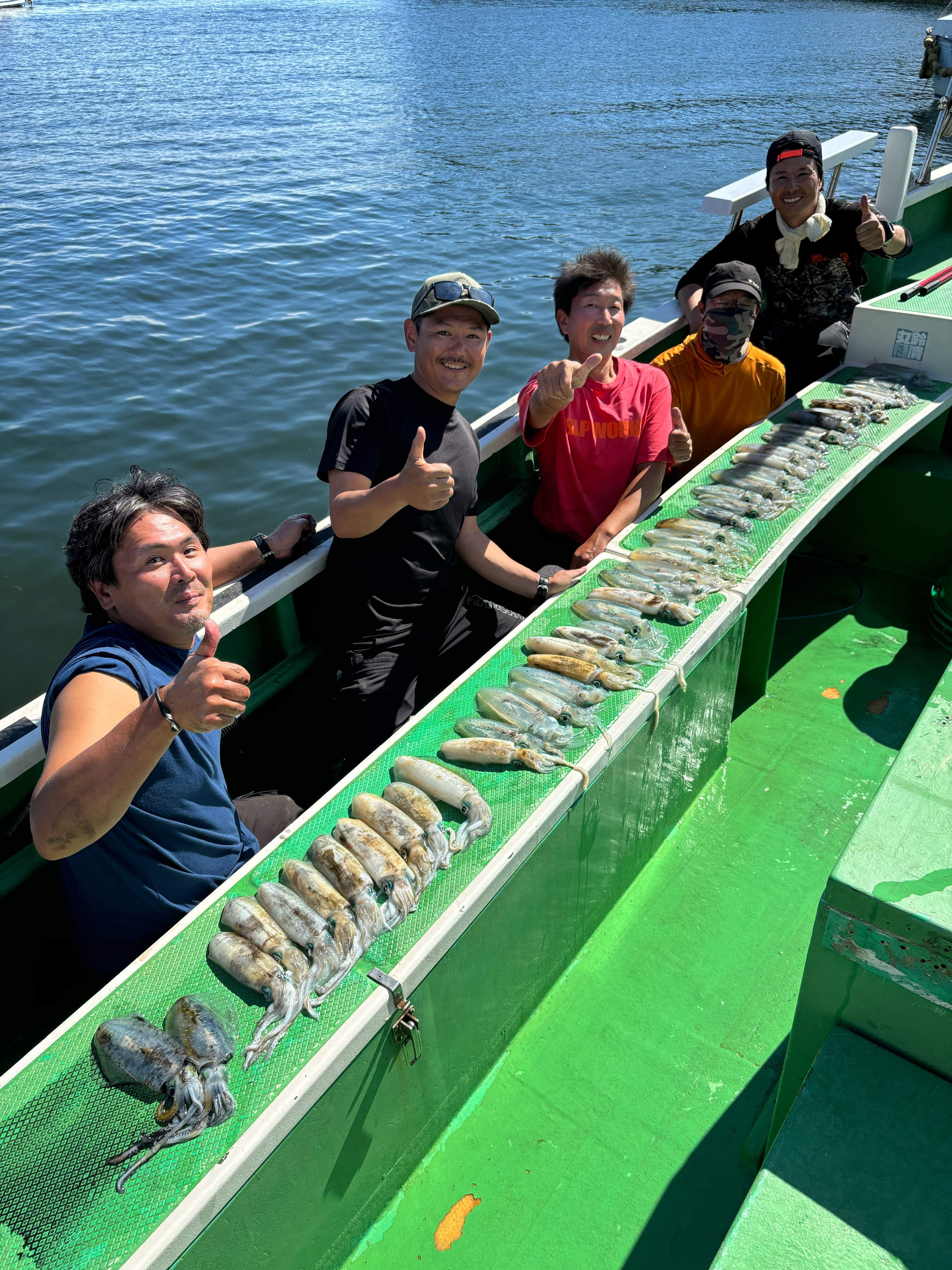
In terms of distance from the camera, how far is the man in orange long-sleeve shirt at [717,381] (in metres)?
4.62

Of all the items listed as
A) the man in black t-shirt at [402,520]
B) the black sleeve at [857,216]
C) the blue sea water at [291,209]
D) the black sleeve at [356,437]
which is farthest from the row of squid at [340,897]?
the blue sea water at [291,209]

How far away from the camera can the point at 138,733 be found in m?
1.97

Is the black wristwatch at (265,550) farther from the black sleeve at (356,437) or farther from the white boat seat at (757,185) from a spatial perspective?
the white boat seat at (757,185)

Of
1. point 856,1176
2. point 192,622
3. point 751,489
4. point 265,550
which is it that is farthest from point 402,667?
point 856,1176

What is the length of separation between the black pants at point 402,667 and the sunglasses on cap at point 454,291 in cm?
136

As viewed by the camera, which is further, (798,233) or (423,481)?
(798,233)

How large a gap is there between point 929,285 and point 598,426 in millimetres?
2986

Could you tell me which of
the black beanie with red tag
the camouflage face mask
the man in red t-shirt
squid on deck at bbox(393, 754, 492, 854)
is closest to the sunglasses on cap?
the man in red t-shirt

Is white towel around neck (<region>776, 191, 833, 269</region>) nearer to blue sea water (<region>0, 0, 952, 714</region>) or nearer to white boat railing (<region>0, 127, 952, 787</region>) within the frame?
white boat railing (<region>0, 127, 952, 787</region>)

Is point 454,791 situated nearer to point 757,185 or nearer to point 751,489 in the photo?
point 751,489

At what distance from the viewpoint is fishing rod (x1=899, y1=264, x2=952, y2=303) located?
5.50 m

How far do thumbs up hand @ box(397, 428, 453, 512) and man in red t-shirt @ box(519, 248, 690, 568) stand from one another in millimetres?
1055

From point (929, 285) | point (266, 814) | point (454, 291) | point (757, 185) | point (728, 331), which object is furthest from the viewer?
point (757, 185)

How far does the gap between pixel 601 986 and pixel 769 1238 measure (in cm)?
164
